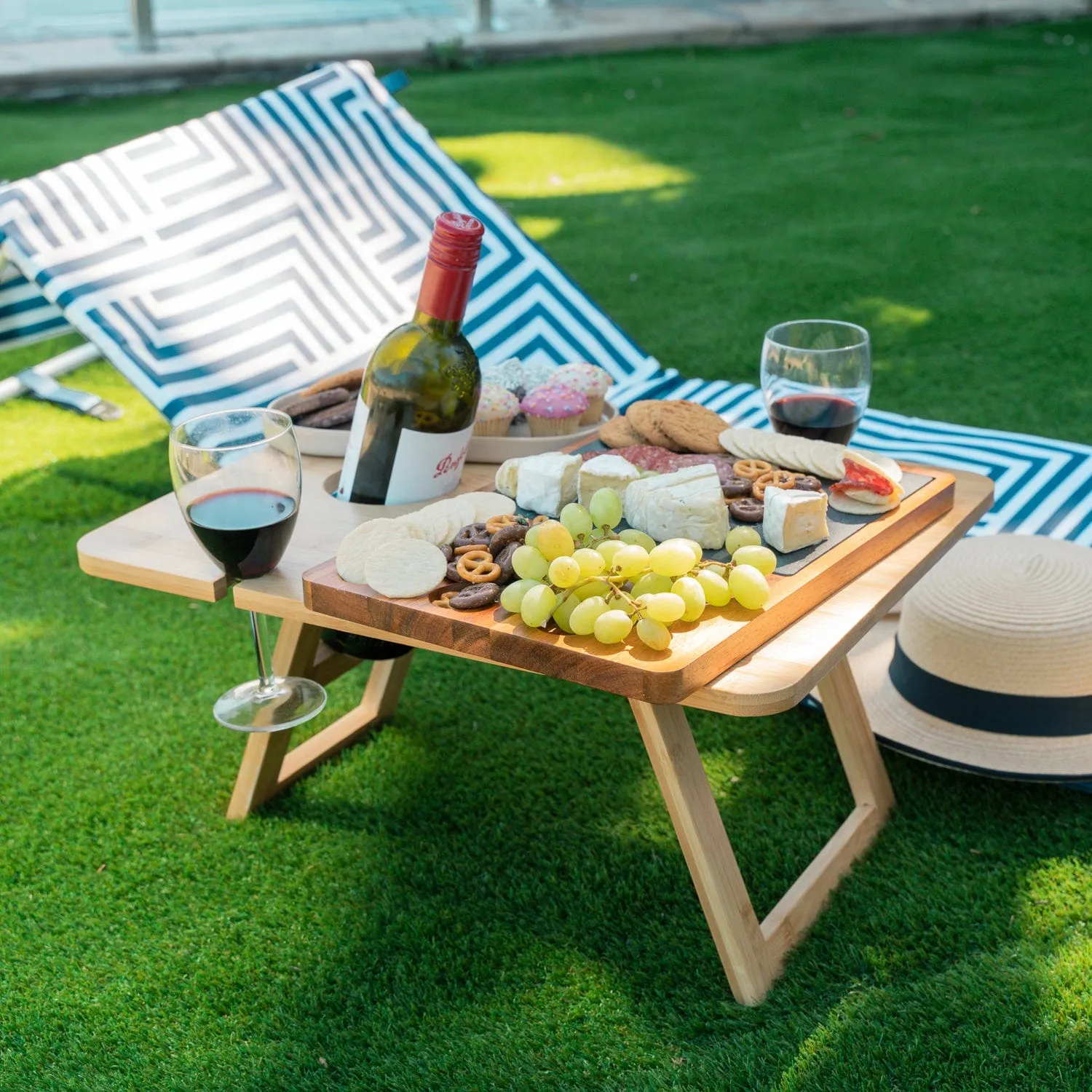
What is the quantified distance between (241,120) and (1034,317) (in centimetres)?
276

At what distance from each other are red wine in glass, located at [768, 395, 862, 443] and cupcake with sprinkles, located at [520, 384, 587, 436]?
360 mm

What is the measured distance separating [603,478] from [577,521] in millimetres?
119

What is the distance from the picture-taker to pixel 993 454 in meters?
2.67

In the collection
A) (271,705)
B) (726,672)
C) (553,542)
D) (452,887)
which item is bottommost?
(452,887)

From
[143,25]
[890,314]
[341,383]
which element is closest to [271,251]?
[341,383]

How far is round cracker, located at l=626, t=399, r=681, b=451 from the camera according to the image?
1810 millimetres

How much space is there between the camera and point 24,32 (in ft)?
30.8

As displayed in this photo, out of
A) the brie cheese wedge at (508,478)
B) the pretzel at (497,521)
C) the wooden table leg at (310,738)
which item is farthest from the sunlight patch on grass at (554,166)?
the pretzel at (497,521)

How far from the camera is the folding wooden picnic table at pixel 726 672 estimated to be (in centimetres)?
137

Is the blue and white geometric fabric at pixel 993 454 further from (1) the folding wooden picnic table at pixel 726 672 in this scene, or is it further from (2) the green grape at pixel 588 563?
(2) the green grape at pixel 588 563

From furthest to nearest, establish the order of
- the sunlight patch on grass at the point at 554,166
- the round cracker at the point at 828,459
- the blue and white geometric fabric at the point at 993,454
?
the sunlight patch on grass at the point at 554,166, the blue and white geometric fabric at the point at 993,454, the round cracker at the point at 828,459

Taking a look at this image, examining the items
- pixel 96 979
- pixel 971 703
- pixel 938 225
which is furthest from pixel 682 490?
pixel 938 225

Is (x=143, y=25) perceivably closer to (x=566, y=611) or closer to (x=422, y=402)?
(x=422, y=402)

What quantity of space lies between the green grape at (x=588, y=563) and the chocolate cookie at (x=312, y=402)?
2.45 feet
